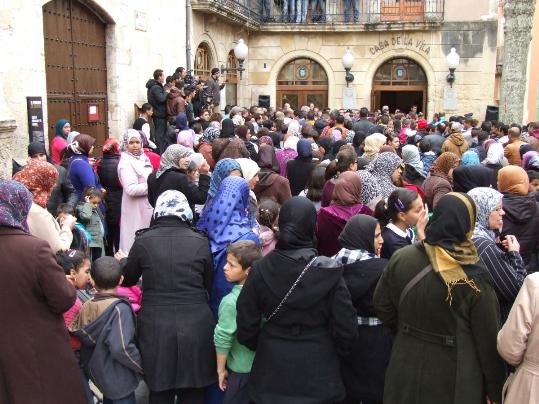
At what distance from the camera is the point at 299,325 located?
337 cm

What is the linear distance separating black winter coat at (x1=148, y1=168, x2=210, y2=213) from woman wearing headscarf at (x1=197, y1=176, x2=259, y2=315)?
3.82 feet

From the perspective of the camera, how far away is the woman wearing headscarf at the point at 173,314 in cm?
362

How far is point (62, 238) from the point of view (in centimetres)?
406

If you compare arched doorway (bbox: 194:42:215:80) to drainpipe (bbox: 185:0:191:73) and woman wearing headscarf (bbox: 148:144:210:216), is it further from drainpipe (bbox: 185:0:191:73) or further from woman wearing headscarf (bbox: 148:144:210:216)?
woman wearing headscarf (bbox: 148:144:210:216)

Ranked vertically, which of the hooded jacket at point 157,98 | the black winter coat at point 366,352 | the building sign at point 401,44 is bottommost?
the black winter coat at point 366,352

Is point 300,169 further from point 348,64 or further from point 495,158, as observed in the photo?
point 348,64

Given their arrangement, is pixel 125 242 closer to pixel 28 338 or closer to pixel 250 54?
pixel 28 338

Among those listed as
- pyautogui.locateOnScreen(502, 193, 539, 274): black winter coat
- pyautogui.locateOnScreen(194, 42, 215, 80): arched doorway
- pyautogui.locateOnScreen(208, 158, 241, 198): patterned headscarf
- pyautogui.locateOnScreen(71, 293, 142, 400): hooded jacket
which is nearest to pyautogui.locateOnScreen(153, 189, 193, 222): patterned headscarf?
pyautogui.locateOnScreen(71, 293, 142, 400): hooded jacket

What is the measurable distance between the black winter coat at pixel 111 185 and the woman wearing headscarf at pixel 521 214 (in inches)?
156

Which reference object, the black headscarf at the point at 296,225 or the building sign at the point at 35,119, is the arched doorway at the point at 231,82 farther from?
the black headscarf at the point at 296,225

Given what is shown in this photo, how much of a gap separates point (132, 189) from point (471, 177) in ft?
10.6

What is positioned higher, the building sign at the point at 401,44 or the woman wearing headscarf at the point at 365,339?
the building sign at the point at 401,44

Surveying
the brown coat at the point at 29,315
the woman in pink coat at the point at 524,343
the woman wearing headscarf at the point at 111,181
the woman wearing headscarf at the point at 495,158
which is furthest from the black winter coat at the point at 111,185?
the woman in pink coat at the point at 524,343

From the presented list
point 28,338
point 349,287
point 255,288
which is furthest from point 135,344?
point 349,287
